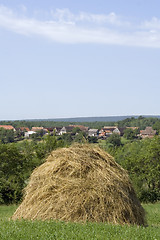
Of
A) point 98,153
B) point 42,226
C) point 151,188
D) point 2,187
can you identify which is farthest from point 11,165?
point 42,226

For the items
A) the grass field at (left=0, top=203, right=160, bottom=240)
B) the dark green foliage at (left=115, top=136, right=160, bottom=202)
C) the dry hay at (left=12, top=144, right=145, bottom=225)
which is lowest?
the dark green foliage at (left=115, top=136, right=160, bottom=202)

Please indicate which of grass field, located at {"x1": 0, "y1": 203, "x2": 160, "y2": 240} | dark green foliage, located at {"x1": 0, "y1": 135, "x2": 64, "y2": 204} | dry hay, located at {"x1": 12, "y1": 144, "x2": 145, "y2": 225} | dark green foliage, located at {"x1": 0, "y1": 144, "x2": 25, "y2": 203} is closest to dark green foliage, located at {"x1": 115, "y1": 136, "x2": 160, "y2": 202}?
dark green foliage, located at {"x1": 0, "y1": 135, "x2": 64, "y2": 204}

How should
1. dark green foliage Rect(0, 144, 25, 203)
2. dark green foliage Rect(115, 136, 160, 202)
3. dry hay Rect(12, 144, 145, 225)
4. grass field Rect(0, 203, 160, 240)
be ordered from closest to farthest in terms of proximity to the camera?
grass field Rect(0, 203, 160, 240) < dry hay Rect(12, 144, 145, 225) < dark green foliage Rect(0, 144, 25, 203) < dark green foliage Rect(115, 136, 160, 202)

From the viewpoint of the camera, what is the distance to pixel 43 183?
36.1 ft

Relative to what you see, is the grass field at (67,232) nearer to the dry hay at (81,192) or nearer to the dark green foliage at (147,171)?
the dry hay at (81,192)

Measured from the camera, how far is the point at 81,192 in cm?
1055

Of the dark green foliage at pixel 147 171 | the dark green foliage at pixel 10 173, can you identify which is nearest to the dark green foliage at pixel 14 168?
the dark green foliage at pixel 10 173

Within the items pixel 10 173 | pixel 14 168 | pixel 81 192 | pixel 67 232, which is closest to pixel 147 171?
pixel 14 168

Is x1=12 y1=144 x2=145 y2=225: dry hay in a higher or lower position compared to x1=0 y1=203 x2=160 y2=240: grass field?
higher

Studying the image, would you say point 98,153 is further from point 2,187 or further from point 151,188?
point 151,188

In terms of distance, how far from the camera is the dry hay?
34.1ft

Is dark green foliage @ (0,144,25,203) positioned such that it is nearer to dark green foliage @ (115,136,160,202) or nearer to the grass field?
dark green foliage @ (115,136,160,202)

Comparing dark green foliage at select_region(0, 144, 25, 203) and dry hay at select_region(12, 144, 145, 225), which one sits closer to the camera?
dry hay at select_region(12, 144, 145, 225)

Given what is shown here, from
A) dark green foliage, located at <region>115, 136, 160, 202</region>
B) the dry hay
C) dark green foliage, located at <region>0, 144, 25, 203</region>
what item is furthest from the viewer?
dark green foliage, located at <region>115, 136, 160, 202</region>
